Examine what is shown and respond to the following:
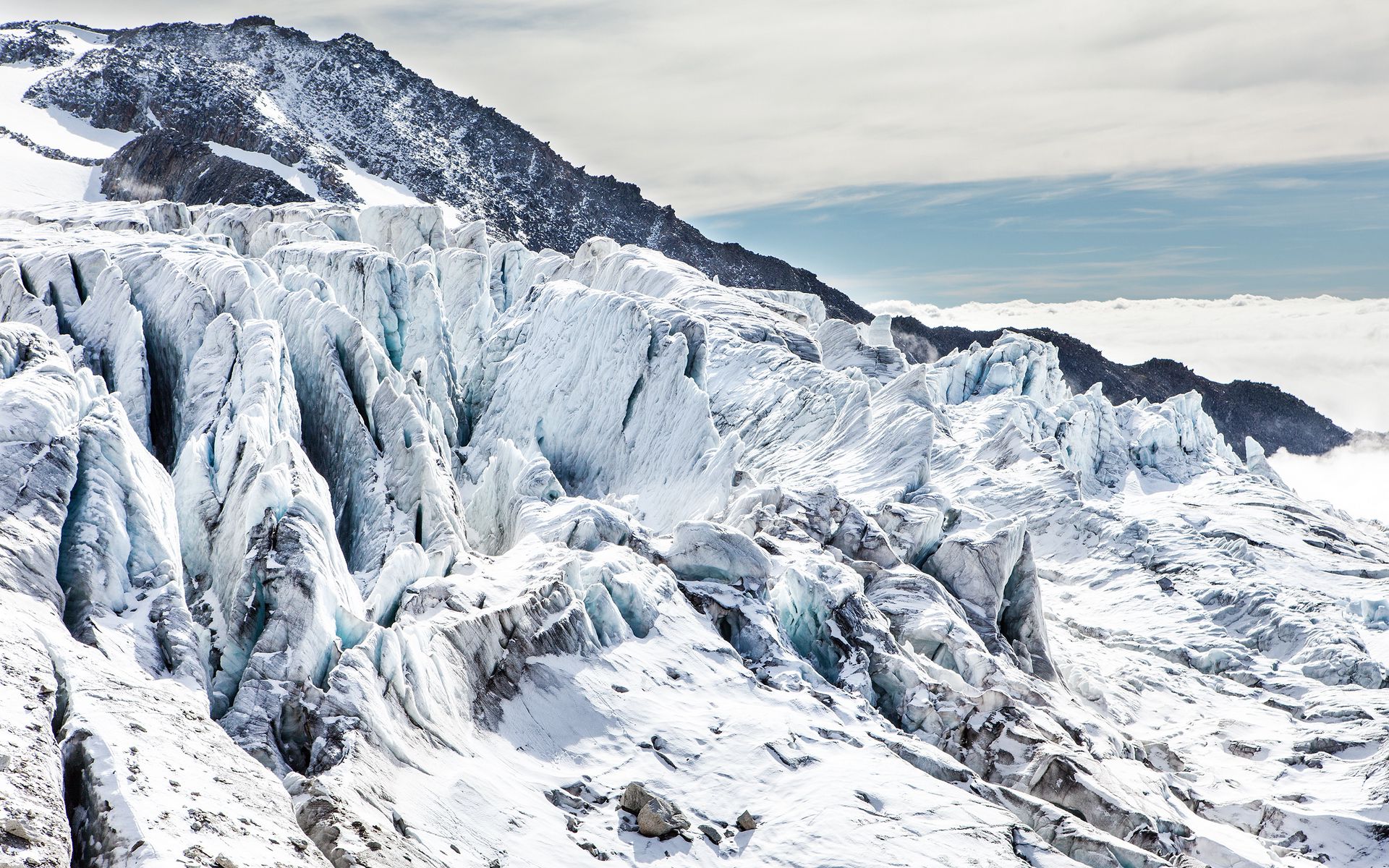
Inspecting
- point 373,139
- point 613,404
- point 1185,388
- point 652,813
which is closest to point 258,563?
point 652,813

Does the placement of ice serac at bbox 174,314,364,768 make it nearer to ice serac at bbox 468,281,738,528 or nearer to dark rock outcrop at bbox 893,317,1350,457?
ice serac at bbox 468,281,738,528

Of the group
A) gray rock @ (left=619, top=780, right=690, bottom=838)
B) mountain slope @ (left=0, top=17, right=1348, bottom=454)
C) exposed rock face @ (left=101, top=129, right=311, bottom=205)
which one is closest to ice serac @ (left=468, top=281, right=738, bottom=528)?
gray rock @ (left=619, top=780, right=690, bottom=838)

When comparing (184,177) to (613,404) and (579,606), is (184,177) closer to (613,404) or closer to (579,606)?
(613,404)

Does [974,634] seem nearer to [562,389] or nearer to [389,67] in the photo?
[562,389]

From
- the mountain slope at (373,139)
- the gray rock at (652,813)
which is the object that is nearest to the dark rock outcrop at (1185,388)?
the mountain slope at (373,139)

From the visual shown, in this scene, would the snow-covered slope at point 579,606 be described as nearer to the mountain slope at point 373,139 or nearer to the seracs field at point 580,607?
the seracs field at point 580,607

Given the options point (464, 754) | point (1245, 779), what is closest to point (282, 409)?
point (464, 754)
